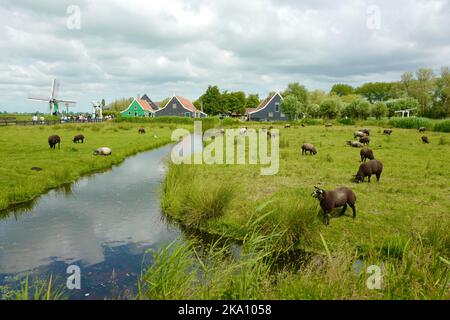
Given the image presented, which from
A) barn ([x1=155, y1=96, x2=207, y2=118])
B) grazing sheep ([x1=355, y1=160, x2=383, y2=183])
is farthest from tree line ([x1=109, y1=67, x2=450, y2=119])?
grazing sheep ([x1=355, y1=160, x2=383, y2=183])

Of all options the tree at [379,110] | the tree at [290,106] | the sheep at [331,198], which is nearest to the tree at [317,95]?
the tree at [290,106]

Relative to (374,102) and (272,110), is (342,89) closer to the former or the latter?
(374,102)

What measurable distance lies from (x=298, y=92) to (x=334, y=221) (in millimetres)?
83054

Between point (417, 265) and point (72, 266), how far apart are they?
797 cm

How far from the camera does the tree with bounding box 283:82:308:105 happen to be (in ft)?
289

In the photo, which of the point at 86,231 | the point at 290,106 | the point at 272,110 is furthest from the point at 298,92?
the point at 86,231

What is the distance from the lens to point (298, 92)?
88.1 metres

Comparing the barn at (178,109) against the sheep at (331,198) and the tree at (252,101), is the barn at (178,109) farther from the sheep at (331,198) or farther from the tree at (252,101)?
the sheep at (331,198)

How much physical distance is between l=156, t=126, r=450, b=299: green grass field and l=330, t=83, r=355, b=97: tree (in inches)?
5608

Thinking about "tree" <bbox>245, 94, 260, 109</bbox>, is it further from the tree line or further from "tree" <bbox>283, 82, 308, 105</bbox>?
"tree" <bbox>283, 82, 308, 105</bbox>

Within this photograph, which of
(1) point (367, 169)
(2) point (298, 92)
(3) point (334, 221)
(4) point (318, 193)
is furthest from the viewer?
(2) point (298, 92)

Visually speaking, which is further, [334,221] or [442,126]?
[442,126]

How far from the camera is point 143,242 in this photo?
9586 mm
